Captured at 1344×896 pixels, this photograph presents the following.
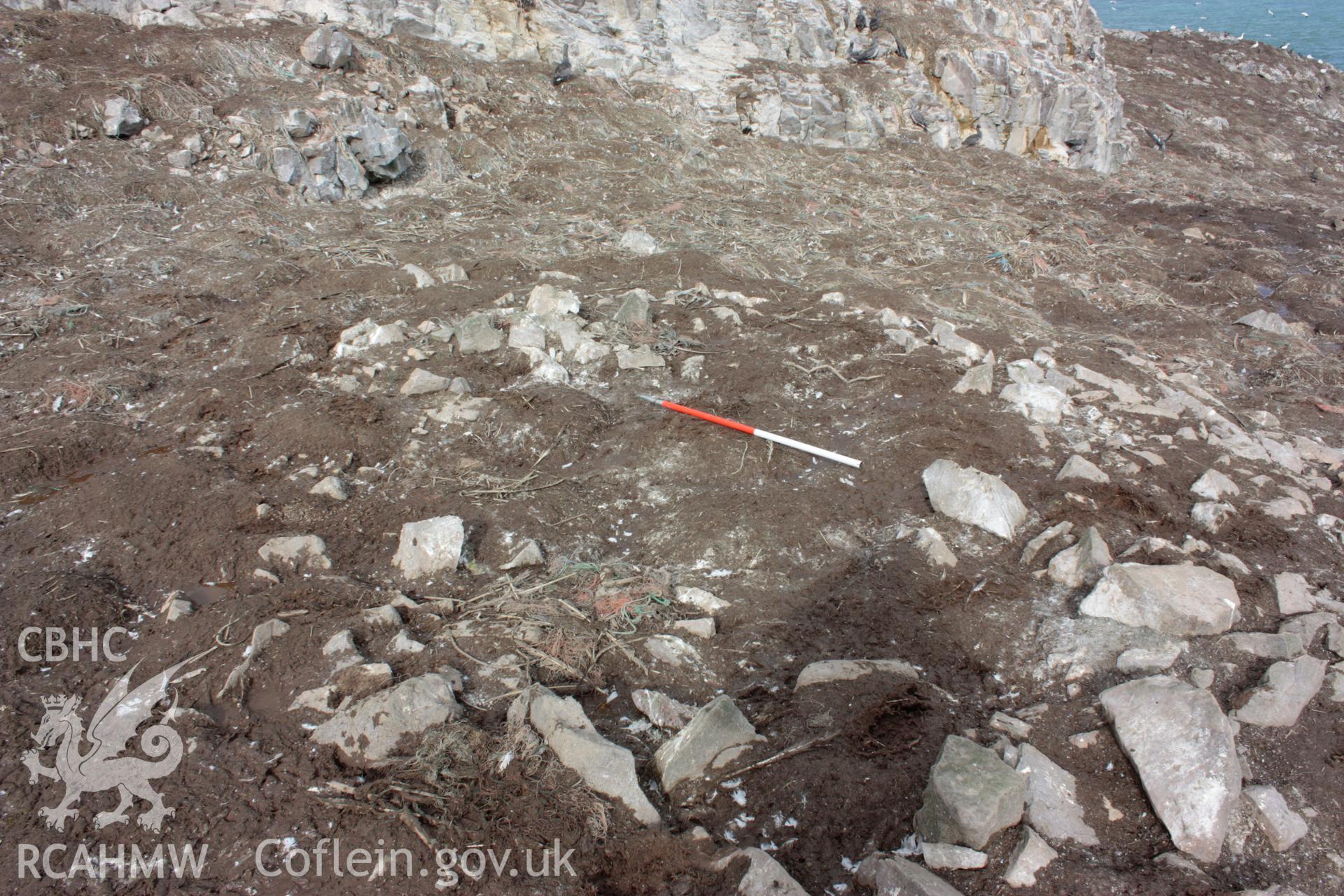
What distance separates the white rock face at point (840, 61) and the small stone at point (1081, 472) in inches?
349

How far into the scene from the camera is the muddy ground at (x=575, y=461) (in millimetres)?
2281

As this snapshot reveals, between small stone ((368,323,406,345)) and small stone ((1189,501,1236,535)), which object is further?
small stone ((368,323,406,345))

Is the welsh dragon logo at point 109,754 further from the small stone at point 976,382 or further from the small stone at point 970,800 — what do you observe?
the small stone at point 976,382

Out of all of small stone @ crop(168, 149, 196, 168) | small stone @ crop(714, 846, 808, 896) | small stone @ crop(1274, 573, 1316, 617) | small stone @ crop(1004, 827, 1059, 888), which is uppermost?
small stone @ crop(168, 149, 196, 168)

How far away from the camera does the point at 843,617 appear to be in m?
3.13

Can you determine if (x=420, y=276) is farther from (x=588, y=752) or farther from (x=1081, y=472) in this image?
(x=1081, y=472)

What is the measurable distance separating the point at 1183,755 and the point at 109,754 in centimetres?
340

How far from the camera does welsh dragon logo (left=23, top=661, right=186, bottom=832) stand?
2.21 meters

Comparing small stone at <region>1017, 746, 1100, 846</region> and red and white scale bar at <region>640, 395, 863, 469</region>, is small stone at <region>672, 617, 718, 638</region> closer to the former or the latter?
small stone at <region>1017, 746, 1100, 846</region>

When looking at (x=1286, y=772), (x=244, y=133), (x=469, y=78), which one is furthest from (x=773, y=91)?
(x=1286, y=772)

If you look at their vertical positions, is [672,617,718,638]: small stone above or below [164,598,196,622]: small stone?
above

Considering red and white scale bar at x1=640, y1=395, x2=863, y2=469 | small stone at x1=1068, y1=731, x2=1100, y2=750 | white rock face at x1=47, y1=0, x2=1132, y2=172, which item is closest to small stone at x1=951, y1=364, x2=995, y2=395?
red and white scale bar at x1=640, y1=395, x2=863, y2=469

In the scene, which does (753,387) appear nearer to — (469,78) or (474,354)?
(474,354)

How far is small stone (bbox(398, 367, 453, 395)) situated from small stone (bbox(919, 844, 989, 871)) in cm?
373
